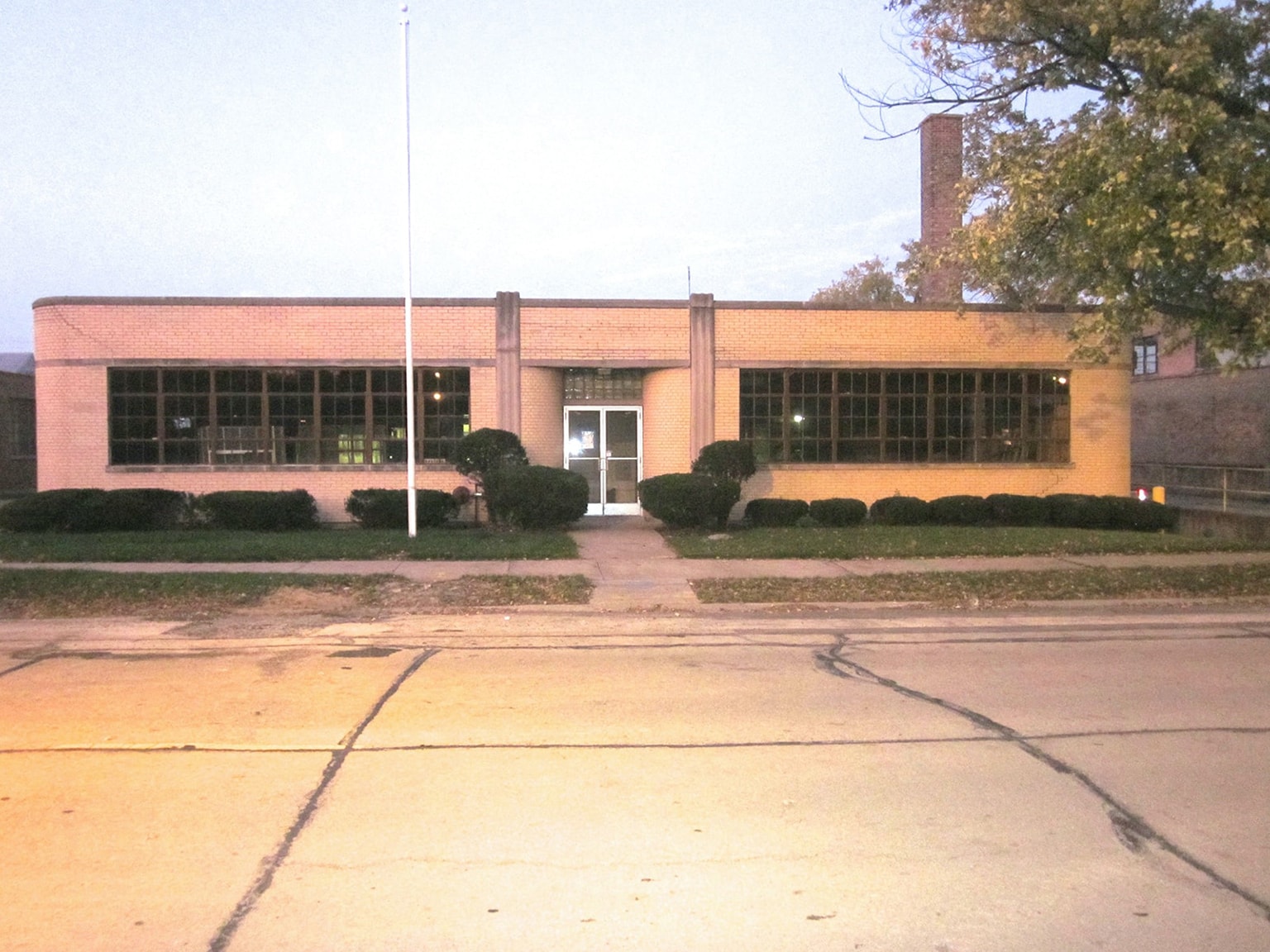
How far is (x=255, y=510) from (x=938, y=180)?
1610cm

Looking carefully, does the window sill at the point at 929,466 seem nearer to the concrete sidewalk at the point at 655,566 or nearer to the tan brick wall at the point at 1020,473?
the tan brick wall at the point at 1020,473

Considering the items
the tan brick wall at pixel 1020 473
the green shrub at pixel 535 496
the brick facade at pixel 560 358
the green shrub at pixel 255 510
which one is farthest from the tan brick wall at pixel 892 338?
the green shrub at pixel 255 510

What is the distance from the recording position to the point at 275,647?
9.99 meters

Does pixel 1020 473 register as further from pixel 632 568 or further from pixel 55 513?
pixel 55 513

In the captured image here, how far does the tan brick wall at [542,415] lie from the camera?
20.9 metres

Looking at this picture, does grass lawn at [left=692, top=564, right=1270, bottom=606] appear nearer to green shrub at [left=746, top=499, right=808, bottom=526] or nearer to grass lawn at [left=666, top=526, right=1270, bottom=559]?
grass lawn at [left=666, top=526, right=1270, bottom=559]

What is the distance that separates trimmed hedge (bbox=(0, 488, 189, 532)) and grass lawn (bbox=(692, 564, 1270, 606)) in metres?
10.6

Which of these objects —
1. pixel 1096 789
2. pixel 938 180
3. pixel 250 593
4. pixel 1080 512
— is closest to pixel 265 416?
pixel 250 593

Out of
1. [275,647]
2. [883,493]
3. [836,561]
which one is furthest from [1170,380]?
[275,647]

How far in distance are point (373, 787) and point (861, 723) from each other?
3.19m

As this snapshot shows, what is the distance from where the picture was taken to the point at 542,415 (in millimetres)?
21109

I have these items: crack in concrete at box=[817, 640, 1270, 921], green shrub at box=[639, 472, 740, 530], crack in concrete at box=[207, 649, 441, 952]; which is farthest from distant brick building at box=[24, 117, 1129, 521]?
crack in concrete at box=[207, 649, 441, 952]

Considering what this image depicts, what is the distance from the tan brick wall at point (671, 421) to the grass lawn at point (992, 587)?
8005 mm

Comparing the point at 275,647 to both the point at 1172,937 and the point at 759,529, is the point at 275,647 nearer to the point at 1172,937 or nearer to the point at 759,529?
the point at 1172,937
